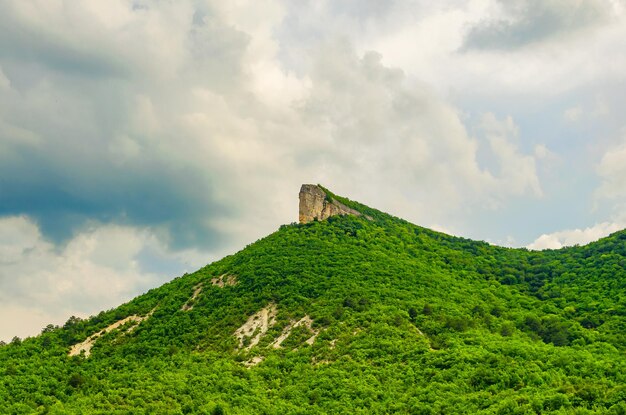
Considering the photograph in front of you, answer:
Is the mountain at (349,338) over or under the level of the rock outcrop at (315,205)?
under

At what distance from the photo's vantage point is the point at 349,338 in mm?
72188

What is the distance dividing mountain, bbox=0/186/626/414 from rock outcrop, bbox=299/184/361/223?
341 centimetres

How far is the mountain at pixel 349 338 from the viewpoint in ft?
194

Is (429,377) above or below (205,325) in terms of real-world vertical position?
below

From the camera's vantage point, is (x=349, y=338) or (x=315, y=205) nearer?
(x=349, y=338)

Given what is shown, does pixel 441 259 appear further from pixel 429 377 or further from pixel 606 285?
pixel 429 377

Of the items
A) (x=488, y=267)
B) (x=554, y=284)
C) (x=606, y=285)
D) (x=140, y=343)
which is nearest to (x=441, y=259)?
(x=488, y=267)

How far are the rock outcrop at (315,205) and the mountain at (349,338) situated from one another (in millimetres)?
3413

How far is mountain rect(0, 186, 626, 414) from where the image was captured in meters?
59.2

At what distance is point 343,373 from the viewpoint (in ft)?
212

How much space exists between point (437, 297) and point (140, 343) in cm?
3647

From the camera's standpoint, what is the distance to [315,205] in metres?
115

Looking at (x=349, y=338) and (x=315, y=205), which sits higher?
(x=315, y=205)

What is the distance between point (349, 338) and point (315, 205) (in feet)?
150
